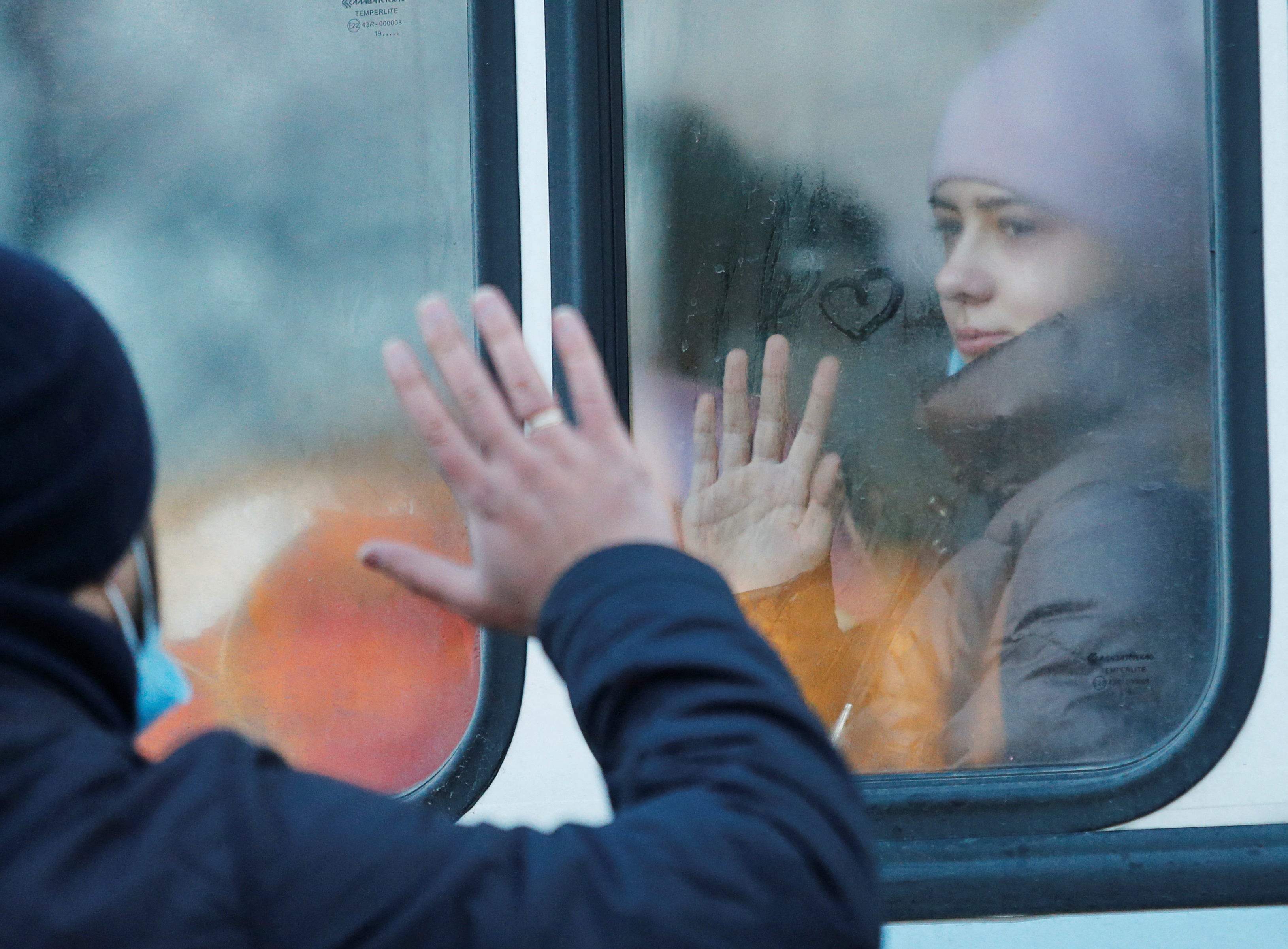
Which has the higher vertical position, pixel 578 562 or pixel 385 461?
pixel 578 562

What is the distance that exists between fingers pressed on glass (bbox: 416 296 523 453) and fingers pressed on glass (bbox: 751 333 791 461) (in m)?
0.87

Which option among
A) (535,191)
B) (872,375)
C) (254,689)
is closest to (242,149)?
(535,191)

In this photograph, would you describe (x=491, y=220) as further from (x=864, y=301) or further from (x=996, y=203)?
(x=996, y=203)

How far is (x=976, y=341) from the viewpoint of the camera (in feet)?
4.88

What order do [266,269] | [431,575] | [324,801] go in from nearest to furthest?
[324,801] < [431,575] < [266,269]

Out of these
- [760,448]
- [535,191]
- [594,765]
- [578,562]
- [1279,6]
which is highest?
[1279,6]

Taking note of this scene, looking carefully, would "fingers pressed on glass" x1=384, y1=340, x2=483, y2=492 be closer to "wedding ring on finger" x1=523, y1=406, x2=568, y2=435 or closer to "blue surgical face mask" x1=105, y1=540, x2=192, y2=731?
"wedding ring on finger" x1=523, y1=406, x2=568, y2=435

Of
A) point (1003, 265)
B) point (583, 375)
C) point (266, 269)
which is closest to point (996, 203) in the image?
point (1003, 265)

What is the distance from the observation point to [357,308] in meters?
1.42

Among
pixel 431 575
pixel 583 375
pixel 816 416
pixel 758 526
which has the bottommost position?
pixel 758 526

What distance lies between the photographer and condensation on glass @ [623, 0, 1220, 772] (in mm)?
1473

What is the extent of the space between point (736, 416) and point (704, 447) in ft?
0.18

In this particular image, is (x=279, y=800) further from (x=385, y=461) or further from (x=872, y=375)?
(x=872, y=375)

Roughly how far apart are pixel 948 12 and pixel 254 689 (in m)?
1.16
